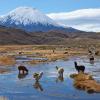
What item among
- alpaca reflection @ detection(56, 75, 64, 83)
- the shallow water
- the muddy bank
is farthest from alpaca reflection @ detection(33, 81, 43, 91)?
the muddy bank

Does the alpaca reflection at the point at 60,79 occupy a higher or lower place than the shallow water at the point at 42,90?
higher

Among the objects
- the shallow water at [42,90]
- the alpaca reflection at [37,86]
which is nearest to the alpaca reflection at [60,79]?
the shallow water at [42,90]

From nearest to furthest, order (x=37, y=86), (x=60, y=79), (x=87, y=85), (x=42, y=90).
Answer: (x=42, y=90) → (x=87, y=85) → (x=37, y=86) → (x=60, y=79)

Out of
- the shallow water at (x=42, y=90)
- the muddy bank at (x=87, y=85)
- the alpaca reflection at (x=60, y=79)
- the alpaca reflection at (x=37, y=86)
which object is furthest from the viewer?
the alpaca reflection at (x=60, y=79)

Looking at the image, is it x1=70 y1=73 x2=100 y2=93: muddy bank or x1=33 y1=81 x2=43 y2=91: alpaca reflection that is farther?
x1=33 y1=81 x2=43 y2=91: alpaca reflection

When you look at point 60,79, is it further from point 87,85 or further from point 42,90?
point 42,90

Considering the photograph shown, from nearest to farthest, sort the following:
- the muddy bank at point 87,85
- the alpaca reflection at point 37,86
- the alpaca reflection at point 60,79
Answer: the muddy bank at point 87,85 → the alpaca reflection at point 37,86 → the alpaca reflection at point 60,79

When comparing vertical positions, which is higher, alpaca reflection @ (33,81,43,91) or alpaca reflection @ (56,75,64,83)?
alpaca reflection @ (56,75,64,83)

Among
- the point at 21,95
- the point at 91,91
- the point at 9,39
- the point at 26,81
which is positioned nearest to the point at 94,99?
the point at 91,91

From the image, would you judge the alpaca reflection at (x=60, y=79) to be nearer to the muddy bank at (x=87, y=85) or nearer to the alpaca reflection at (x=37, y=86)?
the muddy bank at (x=87, y=85)

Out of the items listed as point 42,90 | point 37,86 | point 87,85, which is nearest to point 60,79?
point 37,86

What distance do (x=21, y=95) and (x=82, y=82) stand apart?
6.28 meters

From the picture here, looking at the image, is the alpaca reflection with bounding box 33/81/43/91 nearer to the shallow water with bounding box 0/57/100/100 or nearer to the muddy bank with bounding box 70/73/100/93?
the shallow water with bounding box 0/57/100/100

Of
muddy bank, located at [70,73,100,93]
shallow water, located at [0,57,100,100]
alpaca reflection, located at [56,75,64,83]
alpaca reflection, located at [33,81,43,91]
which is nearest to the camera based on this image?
shallow water, located at [0,57,100,100]
